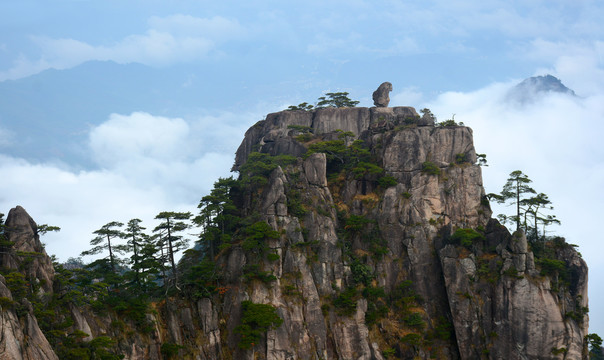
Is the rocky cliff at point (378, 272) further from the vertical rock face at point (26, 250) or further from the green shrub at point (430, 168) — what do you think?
the vertical rock face at point (26, 250)

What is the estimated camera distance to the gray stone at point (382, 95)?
→ 7688 cm

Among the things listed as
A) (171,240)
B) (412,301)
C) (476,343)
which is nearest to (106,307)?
(171,240)

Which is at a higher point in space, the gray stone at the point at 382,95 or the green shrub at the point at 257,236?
the gray stone at the point at 382,95

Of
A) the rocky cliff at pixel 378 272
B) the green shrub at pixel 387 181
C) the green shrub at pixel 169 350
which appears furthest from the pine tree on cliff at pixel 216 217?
the green shrub at pixel 387 181

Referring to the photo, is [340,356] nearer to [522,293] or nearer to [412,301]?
[412,301]

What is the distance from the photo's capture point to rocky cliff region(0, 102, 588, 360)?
48.8 metres

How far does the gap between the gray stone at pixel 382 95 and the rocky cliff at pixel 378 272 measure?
50.2ft

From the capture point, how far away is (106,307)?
42.4 m

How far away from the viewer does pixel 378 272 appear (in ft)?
181

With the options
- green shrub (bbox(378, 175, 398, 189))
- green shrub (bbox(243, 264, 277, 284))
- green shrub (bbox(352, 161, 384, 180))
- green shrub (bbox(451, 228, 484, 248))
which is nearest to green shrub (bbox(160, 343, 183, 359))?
green shrub (bbox(243, 264, 277, 284))

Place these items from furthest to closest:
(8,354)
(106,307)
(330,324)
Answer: (330,324), (106,307), (8,354)

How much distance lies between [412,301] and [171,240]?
88.1ft

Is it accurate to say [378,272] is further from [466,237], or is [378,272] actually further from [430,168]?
[430,168]

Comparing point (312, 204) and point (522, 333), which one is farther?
point (312, 204)
